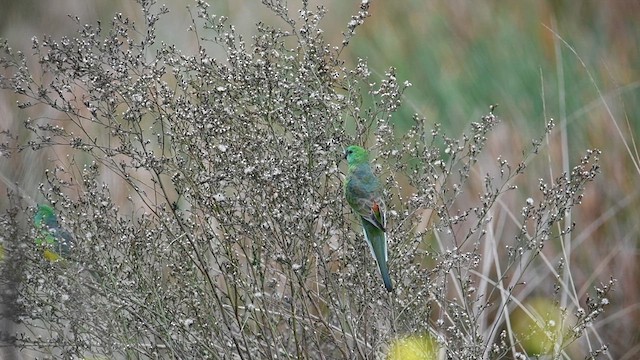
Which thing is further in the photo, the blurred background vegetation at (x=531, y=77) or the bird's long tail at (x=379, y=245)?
the blurred background vegetation at (x=531, y=77)

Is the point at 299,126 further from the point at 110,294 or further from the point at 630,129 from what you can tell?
the point at 630,129

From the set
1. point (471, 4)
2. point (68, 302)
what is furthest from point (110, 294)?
point (471, 4)

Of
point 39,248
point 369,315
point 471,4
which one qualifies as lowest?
point 369,315

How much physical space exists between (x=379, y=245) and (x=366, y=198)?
0.11 m

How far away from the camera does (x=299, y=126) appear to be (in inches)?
93.4

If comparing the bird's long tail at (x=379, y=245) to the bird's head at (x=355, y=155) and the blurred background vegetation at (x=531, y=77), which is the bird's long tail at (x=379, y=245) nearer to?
the bird's head at (x=355, y=155)

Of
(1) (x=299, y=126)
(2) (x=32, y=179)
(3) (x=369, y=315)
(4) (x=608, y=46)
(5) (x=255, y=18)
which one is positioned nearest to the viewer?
(1) (x=299, y=126)

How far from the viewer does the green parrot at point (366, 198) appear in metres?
2.34

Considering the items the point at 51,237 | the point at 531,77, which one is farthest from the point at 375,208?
the point at 531,77

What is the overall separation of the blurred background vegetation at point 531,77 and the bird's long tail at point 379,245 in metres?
1.22

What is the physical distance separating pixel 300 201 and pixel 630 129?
189 centimetres

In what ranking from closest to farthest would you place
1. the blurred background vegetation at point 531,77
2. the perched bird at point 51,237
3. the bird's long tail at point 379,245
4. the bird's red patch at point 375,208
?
the bird's long tail at point 379,245
the bird's red patch at point 375,208
the perched bird at point 51,237
the blurred background vegetation at point 531,77

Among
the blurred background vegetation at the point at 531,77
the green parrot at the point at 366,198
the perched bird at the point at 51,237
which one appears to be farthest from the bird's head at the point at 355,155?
the blurred background vegetation at the point at 531,77

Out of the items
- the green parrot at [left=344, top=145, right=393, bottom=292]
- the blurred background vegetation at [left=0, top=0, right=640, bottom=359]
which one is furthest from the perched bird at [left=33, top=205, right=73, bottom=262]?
the green parrot at [left=344, top=145, right=393, bottom=292]
